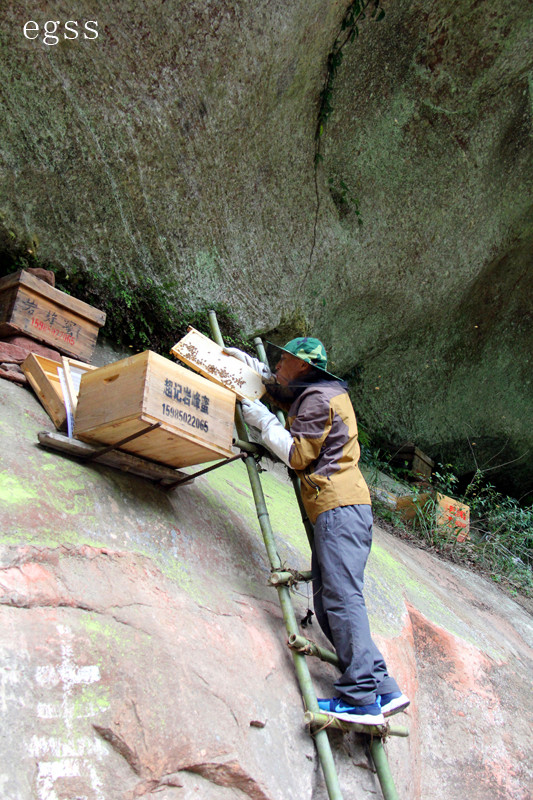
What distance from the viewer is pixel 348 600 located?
288 centimetres

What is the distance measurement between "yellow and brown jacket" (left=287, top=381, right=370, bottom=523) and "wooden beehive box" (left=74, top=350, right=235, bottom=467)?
1.30ft

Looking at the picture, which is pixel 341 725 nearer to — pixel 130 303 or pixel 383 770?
pixel 383 770

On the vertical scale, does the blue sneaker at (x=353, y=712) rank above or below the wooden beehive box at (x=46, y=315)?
below

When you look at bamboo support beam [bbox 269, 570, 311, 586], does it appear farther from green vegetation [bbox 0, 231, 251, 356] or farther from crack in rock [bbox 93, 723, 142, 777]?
green vegetation [bbox 0, 231, 251, 356]

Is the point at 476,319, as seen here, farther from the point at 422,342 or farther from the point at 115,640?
the point at 115,640

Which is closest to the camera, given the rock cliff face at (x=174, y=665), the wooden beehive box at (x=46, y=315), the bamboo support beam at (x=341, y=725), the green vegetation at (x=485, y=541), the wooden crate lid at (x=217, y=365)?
the rock cliff face at (x=174, y=665)

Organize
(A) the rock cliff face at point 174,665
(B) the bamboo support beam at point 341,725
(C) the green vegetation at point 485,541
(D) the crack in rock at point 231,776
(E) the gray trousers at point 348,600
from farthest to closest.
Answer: (C) the green vegetation at point 485,541, (E) the gray trousers at point 348,600, (B) the bamboo support beam at point 341,725, (D) the crack in rock at point 231,776, (A) the rock cliff face at point 174,665

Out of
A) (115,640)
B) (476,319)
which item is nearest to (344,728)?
(115,640)

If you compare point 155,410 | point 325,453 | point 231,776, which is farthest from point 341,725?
point 155,410

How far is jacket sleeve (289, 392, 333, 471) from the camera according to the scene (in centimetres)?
315

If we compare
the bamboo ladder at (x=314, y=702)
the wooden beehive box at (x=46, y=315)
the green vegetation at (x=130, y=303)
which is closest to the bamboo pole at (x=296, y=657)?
the bamboo ladder at (x=314, y=702)

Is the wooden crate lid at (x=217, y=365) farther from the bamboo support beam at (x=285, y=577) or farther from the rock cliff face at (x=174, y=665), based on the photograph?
the bamboo support beam at (x=285, y=577)

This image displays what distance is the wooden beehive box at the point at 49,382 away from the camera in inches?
123

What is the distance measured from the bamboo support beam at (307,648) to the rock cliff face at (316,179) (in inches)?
130
